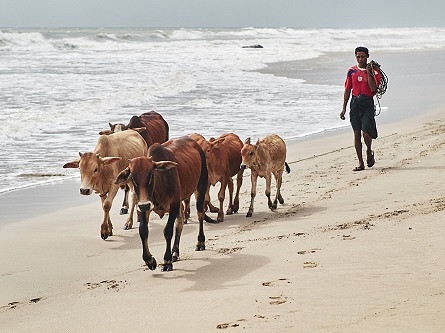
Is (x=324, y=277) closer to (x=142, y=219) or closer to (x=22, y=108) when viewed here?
(x=142, y=219)

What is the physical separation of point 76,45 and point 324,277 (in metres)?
63.3

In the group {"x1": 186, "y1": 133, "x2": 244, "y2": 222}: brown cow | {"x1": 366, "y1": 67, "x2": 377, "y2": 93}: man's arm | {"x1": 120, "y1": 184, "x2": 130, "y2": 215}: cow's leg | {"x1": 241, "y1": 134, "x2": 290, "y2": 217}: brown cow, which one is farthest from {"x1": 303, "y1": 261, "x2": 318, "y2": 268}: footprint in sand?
{"x1": 366, "y1": 67, "x2": 377, "y2": 93}: man's arm

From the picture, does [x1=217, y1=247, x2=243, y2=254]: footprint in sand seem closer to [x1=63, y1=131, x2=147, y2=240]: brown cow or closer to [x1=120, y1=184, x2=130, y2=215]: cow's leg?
[x1=63, y1=131, x2=147, y2=240]: brown cow

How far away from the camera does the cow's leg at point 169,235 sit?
24.2 ft

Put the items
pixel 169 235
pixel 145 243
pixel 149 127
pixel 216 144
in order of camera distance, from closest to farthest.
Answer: pixel 145 243 < pixel 169 235 < pixel 216 144 < pixel 149 127

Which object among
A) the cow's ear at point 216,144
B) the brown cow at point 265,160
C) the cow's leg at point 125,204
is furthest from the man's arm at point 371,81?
the cow's leg at point 125,204

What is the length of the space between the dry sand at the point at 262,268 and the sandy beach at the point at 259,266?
15 mm

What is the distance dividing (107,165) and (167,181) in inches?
82.4

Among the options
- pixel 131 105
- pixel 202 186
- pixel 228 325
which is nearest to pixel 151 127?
pixel 202 186

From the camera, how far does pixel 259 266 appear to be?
23.1 feet

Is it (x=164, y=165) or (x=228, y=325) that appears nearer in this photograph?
(x=228, y=325)

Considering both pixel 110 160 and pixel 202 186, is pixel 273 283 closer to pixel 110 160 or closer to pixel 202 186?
pixel 202 186

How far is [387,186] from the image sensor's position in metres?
10.4

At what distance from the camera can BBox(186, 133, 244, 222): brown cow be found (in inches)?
388
